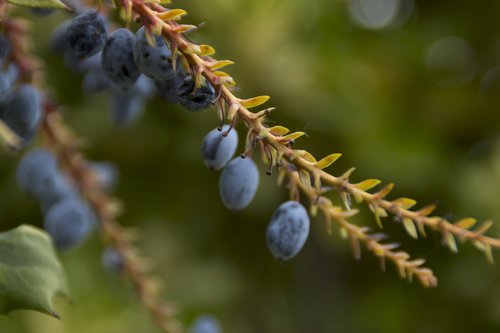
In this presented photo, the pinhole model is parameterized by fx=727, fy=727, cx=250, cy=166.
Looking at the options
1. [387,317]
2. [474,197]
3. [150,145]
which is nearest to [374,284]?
[387,317]

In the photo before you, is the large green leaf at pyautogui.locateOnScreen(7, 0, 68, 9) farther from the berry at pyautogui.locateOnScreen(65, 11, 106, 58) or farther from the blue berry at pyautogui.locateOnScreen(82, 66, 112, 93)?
the blue berry at pyautogui.locateOnScreen(82, 66, 112, 93)

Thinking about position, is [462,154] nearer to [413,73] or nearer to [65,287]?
[413,73]

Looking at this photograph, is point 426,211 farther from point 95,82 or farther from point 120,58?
point 95,82

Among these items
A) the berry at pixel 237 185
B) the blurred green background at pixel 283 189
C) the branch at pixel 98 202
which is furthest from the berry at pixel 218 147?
the blurred green background at pixel 283 189

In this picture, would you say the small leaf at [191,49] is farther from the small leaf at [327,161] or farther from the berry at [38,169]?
the berry at [38,169]

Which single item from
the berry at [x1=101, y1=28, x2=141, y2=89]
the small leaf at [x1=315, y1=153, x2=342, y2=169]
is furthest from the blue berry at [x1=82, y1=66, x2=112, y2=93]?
the small leaf at [x1=315, y1=153, x2=342, y2=169]

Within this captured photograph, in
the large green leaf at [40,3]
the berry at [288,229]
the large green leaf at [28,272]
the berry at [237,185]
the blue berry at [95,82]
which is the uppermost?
the blue berry at [95,82]
